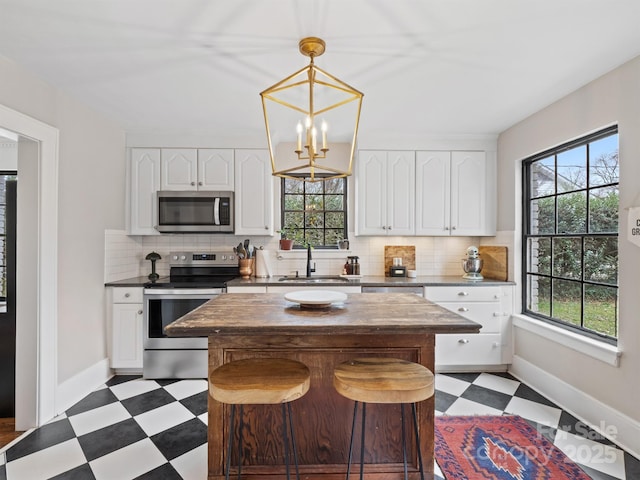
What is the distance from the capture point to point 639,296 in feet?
6.72

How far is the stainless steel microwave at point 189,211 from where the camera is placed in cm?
344

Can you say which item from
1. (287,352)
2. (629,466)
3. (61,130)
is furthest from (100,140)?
(629,466)

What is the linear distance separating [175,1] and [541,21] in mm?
1843

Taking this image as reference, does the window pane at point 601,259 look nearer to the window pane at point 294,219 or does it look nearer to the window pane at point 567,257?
the window pane at point 567,257

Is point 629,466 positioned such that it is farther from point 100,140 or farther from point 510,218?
point 100,140

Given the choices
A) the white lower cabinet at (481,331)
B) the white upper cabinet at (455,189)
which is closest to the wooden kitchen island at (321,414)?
the white lower cabinet at (481,331)

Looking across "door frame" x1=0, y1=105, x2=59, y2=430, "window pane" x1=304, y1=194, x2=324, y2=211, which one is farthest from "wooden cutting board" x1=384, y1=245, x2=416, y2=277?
"door frame" x1=0, y1=105, x2=59, y2=430

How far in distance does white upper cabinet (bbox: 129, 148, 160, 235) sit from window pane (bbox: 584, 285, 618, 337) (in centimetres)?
386

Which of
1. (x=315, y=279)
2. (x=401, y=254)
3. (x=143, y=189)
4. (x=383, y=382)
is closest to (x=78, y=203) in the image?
(x=143, y=189)

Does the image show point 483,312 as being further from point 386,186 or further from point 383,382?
point 383,382

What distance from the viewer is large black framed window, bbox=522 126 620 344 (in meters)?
2.36

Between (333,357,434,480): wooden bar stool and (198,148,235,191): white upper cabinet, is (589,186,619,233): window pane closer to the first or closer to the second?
(333,357,434,480): wooden bar stool

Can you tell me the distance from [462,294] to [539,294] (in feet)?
2.14

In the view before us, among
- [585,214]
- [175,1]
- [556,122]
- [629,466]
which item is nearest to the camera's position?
[175,1]
